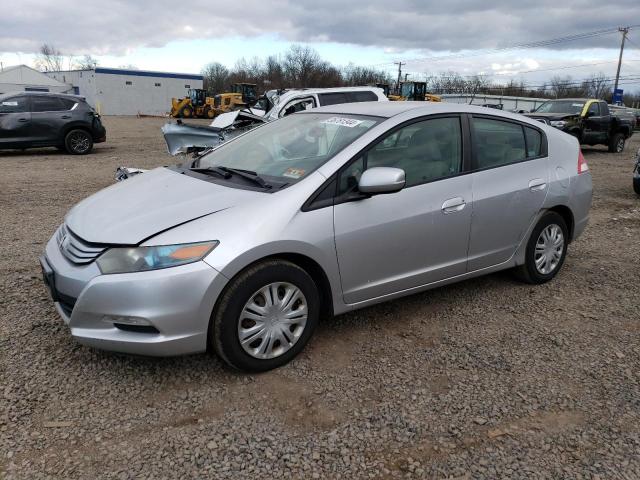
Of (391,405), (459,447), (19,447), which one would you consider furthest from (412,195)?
(19,447)

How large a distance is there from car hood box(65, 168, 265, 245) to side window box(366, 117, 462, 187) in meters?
0.93

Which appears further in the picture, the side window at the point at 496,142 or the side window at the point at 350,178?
the side window at the point at 496,142

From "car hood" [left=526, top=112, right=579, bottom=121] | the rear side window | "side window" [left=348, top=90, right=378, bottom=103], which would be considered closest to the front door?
"side window" [left=348, top=90, right=378, bottom=103]

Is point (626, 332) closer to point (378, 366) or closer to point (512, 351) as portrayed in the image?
point (512, 351)

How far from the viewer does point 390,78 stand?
87125mm

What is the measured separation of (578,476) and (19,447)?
2618mm

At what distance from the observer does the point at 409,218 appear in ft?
11.7

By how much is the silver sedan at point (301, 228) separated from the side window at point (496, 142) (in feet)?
0.04

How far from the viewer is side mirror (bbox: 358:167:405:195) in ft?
10.7

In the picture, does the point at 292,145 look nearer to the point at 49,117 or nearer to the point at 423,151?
the point at 423,151

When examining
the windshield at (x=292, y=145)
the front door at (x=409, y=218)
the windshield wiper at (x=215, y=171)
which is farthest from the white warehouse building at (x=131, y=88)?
the front door at (x=409, y=218)

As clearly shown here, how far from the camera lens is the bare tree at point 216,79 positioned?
283 ft

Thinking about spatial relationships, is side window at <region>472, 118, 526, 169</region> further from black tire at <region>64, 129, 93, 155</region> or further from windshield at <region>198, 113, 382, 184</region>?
black tire at <region>64, 129, 93, 155</region>

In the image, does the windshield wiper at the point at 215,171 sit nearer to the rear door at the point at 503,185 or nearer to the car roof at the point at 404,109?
the car roof at the point at 404,109
